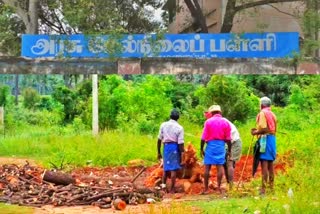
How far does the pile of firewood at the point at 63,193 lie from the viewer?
36.0 feet

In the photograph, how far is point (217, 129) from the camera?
11711 mm

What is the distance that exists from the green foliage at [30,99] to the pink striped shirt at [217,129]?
119ft

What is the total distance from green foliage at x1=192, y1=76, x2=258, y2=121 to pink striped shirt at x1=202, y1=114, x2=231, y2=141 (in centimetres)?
1430

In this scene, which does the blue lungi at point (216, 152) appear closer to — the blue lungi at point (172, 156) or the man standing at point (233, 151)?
the man standing at point (233, 151)

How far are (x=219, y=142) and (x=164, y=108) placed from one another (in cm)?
1661

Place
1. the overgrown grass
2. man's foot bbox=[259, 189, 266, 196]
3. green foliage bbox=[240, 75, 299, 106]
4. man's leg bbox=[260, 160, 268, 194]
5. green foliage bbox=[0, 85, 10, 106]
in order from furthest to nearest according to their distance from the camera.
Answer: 1. green foliage bbox=[0, 85, 10, 106]
2. green foliage bbox=[240, 75, 299, 106]
3. man's leg bbox=[260, 160, 268, 194]
4. man's foot bbox=[259, 189, 266, 196]
5. the overgrown grass

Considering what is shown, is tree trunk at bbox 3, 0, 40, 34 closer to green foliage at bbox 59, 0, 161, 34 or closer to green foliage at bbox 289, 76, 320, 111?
green foliage at bbox 59, 0, 161, 34

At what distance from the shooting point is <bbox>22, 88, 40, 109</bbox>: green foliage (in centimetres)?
4653

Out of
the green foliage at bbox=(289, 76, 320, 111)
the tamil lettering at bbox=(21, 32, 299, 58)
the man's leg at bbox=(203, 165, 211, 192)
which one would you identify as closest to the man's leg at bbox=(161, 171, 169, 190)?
the man's leg at bbox=(203, 165, 211, 192)

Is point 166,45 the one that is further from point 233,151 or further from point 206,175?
point 206,175

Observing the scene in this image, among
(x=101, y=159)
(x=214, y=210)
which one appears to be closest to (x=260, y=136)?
(x=214, y=210)

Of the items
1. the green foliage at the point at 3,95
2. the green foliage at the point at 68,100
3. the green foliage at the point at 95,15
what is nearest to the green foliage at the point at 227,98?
the green foliage at the point at 95,15

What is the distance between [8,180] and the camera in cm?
1283

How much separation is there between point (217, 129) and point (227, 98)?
14.8 m
